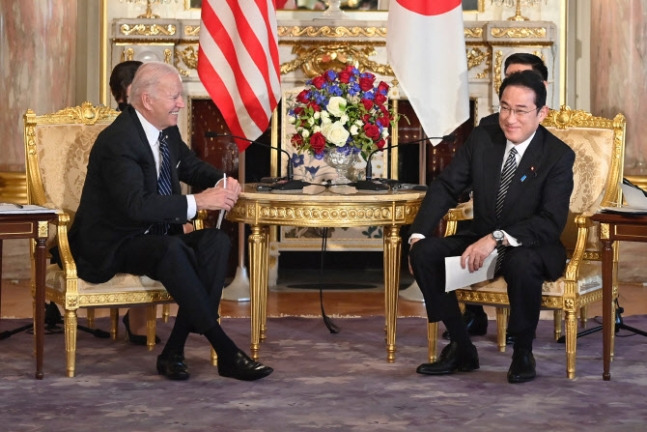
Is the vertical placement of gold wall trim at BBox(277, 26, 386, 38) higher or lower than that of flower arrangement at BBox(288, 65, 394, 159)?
higher

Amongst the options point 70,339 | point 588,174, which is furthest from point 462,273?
point 70,339

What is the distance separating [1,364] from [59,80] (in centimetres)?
356

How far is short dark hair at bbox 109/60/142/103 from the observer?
19.5 feet

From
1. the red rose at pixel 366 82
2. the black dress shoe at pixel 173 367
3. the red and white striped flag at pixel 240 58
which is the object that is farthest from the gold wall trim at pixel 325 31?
the black dress shoe at pixel 173 367

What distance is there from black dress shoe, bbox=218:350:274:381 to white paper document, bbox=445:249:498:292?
83cm

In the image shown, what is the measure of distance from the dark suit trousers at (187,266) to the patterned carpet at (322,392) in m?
0.28

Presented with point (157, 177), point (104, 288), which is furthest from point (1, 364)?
point (157, 177)

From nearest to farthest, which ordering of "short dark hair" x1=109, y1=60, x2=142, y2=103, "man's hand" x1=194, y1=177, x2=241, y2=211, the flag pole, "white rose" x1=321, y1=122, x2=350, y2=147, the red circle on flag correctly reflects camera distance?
"man's hand" x1=194, y1=177, x2=241, y2=211 < "white rose" x1=321, y1=122, x2=350, y2=147 < "short dark hair" x1=109, y1=60, x2=142, y2=103 < the red circle on flag < the flag pole

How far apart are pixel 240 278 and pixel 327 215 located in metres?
2.77

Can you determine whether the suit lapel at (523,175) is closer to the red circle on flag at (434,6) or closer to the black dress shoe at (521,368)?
the black dress shoe at (521,368)

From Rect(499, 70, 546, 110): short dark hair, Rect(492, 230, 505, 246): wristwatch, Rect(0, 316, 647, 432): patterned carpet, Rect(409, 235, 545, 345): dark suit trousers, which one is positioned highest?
Rect(499, 70, 546, 110): short dark hair

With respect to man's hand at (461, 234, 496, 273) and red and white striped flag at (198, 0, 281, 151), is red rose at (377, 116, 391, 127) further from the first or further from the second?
red and white striped flag at (198, 0, 281, 151)

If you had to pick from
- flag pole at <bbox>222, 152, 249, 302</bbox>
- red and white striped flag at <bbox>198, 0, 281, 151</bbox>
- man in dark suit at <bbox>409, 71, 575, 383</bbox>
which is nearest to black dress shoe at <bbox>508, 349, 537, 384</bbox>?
man in dark suit at <bbox>409, 71, 575, 383</bbox>

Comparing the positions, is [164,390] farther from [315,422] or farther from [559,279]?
[559,279]
